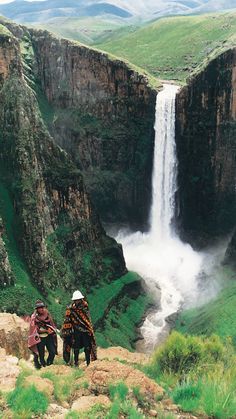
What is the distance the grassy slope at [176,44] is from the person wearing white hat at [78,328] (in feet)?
222

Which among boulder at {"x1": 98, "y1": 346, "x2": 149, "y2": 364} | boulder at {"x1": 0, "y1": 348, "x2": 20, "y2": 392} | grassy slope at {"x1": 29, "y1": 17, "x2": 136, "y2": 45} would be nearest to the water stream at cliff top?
boulder at {"x1": 98, "y1": 346, "x2": 149, "y2": 364}

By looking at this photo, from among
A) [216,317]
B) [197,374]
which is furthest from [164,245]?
[197,374]

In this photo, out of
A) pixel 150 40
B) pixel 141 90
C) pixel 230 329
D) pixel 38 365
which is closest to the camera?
pixel 38 365

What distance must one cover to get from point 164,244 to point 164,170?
846cm

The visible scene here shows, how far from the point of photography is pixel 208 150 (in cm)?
5278

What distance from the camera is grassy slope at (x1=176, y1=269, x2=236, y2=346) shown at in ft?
103

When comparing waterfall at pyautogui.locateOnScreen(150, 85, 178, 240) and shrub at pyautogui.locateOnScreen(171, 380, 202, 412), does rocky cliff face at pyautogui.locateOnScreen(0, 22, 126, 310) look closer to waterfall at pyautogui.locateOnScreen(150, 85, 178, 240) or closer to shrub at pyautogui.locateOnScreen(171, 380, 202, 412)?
waterfall at pyautogui.locateOnScreen(150, 85, 178, 240)

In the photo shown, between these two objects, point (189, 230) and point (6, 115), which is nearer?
point (6, 115)

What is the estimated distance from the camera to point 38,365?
12719mm

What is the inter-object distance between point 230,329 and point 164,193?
25948 millimetres

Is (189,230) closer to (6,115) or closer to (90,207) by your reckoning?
(90,207)

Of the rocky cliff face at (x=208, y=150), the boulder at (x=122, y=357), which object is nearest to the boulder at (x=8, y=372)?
the boulder at (x=122, y=357)

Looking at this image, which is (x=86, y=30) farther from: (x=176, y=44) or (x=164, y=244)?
(x=164, y=244)

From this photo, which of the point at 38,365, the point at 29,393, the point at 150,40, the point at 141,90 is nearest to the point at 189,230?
the point at 141,90
